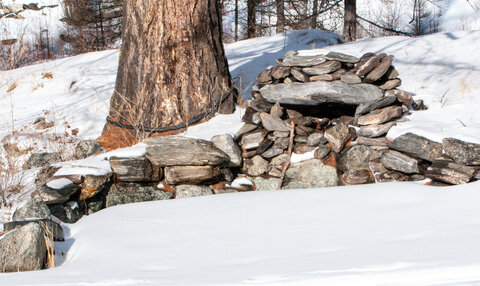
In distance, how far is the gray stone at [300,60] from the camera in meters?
4.91

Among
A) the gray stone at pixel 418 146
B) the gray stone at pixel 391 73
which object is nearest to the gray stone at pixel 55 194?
the gray stone at pixel 418 146

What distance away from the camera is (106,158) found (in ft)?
15.6

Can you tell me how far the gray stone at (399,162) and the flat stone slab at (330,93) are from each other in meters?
0.63

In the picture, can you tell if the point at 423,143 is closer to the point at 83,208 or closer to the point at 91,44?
the point at 83,208

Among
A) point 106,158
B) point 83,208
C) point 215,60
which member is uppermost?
point 215,60

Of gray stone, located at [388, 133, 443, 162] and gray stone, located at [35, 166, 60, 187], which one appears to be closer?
gray stone, located at [388, 133, 443, 162]

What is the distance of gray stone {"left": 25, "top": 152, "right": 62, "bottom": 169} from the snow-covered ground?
4.37 feet

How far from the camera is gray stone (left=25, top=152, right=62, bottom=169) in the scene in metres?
5.50

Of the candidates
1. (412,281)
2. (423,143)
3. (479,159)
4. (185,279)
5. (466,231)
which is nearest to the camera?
(412,281)

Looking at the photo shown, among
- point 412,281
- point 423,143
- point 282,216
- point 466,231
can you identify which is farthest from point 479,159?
point 412,281

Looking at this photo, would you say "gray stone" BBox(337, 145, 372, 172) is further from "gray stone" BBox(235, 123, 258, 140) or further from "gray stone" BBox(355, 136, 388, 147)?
"gray stone" BBox(235, 123, 258, 140)

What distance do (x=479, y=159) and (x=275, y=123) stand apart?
1828 millimetres

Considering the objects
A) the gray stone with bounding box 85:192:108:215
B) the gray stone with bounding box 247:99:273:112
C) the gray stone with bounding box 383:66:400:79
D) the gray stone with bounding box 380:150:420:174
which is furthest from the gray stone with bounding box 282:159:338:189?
the gray stone with bounding box 85:192:108:215

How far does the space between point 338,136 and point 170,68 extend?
1982mm
